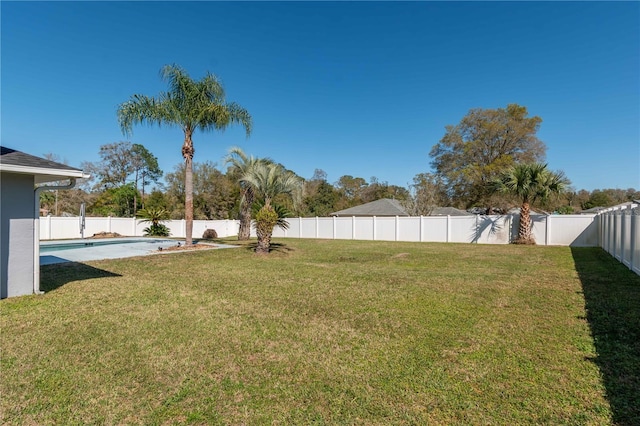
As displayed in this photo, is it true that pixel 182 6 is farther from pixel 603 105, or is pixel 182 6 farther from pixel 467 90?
pixel 603 105

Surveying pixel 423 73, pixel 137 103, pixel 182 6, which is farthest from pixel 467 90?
pixel 137 103

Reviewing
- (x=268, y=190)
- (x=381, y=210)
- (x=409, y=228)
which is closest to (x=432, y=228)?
(x=409, y=228)

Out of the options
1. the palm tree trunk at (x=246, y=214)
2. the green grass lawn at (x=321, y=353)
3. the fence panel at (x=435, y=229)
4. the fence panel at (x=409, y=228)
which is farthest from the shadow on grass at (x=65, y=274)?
the fence panel at (x=435, y=229)

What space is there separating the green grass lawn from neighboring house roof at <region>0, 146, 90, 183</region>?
217cm

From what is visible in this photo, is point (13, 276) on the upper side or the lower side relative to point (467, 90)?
lower

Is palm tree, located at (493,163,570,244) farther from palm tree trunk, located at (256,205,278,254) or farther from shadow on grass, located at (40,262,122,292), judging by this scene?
shadow on grass, located at (40,262,122,292)

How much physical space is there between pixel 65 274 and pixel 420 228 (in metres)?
17.8

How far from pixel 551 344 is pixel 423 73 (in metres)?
18.4

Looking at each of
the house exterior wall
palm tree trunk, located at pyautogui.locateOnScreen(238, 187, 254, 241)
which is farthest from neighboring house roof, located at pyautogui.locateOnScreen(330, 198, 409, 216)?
the house exterior wall

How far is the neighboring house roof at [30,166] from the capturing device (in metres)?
4.96

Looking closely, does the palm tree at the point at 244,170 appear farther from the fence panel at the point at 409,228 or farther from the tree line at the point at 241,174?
the fence panel at the point at 409,228

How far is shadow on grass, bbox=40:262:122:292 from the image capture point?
650 centimetres

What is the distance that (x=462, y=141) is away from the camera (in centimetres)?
2848

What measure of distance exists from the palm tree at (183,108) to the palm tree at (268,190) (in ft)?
10.3
